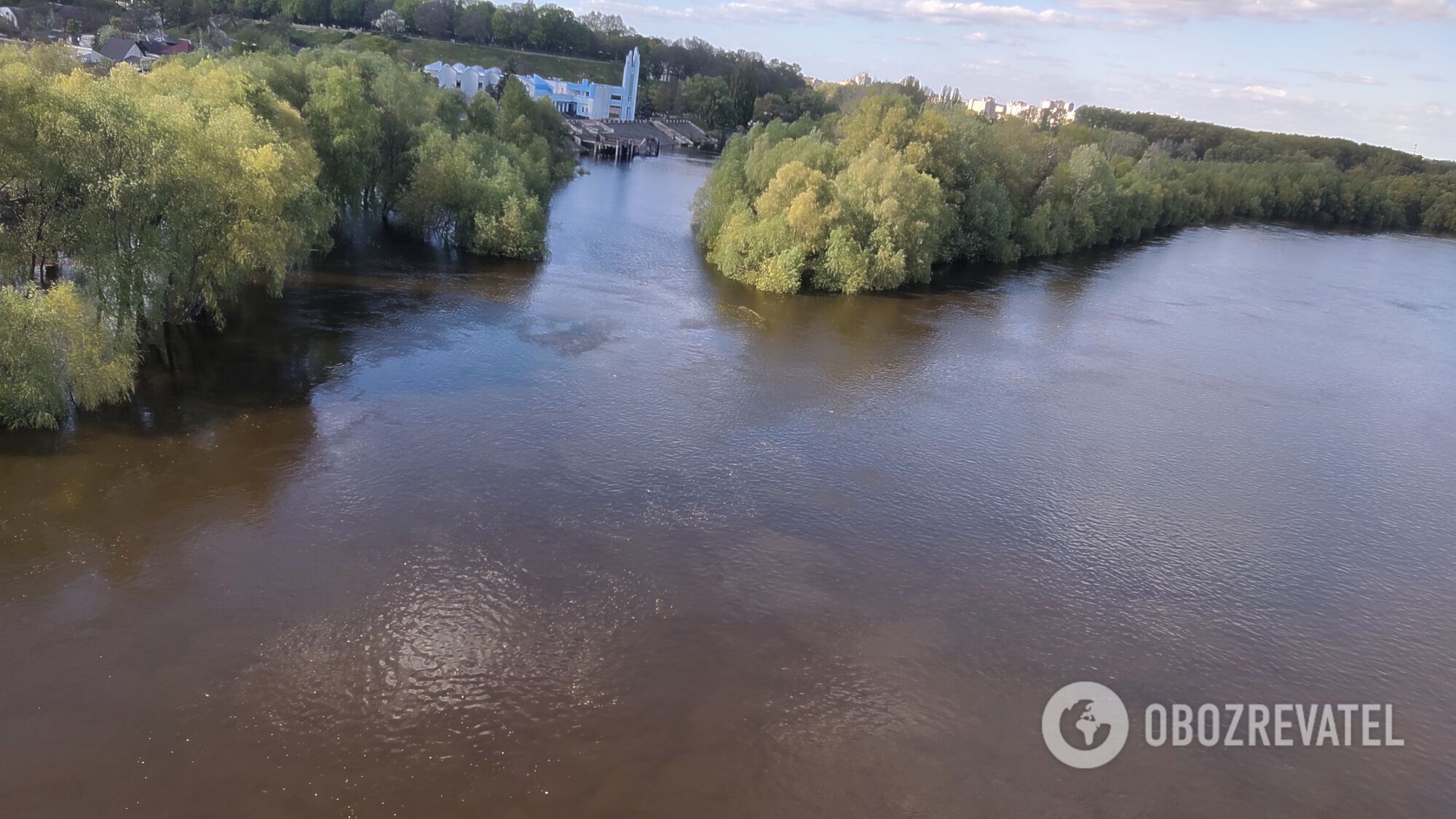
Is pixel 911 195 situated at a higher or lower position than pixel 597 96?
lower

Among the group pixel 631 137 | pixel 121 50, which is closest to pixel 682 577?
pixel 121 50

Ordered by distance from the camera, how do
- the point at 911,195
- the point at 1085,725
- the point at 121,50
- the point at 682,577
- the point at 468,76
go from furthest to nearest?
1. the point at 468,76
2. the point at 121,50
3. the point at 911,195
4. the point at 682,577
5. the point at 1085,725

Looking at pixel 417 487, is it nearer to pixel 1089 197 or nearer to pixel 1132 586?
pixel 1132 586

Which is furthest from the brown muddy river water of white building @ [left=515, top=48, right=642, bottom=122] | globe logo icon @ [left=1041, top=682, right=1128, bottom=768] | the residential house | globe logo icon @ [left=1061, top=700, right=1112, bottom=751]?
white building @ [left=515, top=48, right=642, bottom=122]

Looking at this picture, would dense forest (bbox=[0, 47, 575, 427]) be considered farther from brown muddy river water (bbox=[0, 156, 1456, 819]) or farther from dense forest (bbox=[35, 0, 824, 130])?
dense forest (bbox=[35, 0, 824, 130])

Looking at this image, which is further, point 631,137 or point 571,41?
point 571,41

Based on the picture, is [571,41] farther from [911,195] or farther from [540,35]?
[911,195]

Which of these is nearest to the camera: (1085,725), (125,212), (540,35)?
(1085,725)

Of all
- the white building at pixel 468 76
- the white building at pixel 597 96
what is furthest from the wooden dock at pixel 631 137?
the white building at pixel 468 76
